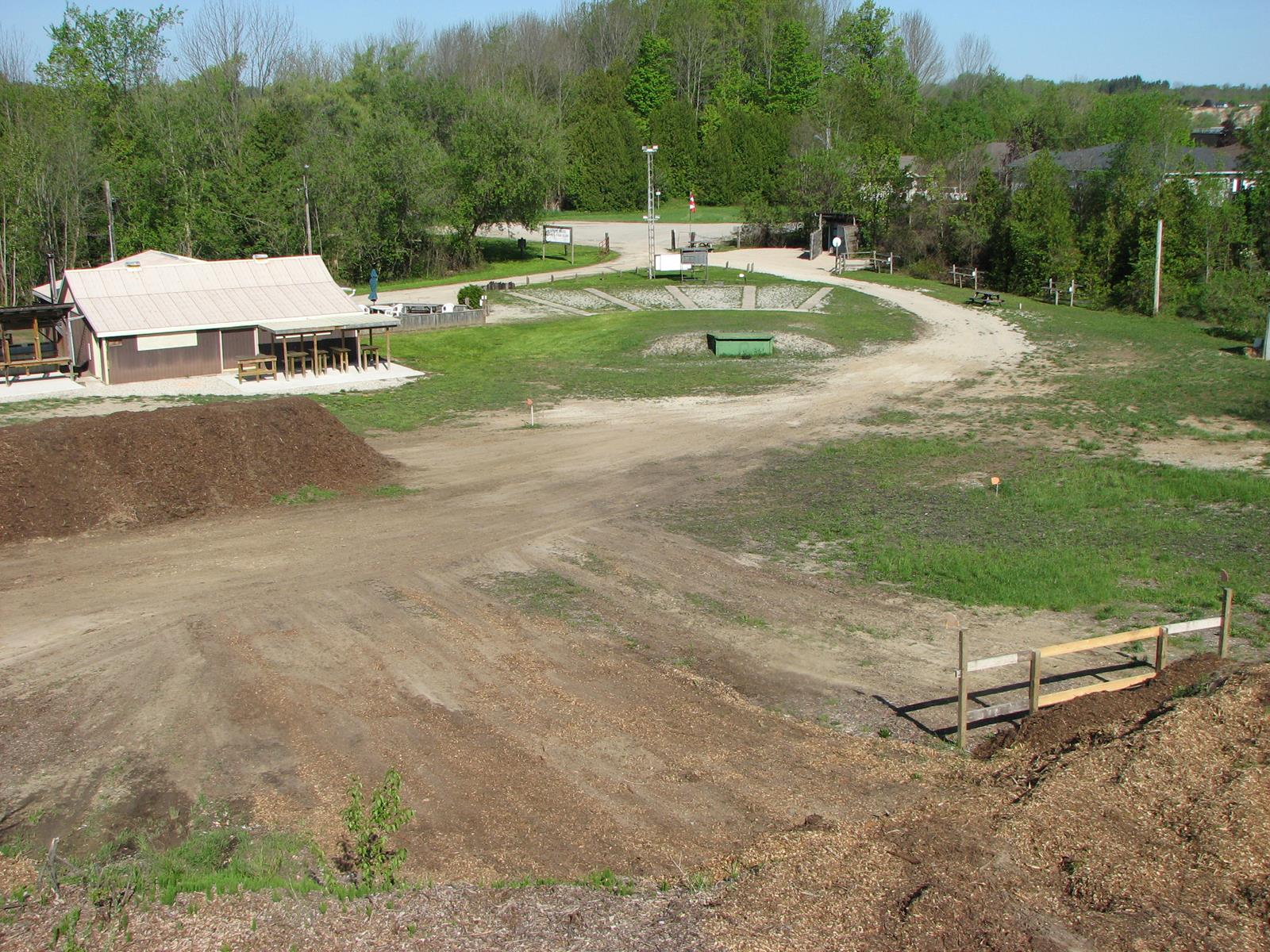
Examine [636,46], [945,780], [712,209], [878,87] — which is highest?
[636,46]

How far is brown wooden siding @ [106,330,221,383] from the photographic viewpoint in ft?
111

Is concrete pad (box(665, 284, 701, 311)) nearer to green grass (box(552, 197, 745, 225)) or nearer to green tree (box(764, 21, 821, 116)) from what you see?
green grass (box(552, 197, 745, 225))

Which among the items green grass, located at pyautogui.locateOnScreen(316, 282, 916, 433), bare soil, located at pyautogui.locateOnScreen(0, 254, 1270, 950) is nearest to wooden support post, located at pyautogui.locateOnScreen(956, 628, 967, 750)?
bare soil, located at pyautogui.locateOnScreen(0, 254, 1270, 950)

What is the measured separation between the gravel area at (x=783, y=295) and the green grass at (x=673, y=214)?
29635mm

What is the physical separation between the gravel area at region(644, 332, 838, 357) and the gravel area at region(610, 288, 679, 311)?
24.4 feet

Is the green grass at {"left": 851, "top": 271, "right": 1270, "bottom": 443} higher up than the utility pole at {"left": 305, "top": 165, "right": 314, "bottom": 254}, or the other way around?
the utility pole at {"left": 305, "top": 165, "right": 314, "bottom": 254}

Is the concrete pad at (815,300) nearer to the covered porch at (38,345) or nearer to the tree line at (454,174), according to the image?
the tree line at (454,174)

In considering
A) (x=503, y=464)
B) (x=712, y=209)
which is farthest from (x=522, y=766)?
(x=712, y=209)

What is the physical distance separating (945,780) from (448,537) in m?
10.8

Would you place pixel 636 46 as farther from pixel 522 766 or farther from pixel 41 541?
pixel 522 766

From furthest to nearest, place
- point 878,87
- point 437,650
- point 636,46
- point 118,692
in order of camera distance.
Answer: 1. point 636,46
2. point 878,87
3. point 437,650
4. point 118,692

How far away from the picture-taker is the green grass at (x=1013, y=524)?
16.3 m

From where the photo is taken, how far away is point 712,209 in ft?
290

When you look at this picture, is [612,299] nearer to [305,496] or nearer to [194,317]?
[194,317]
